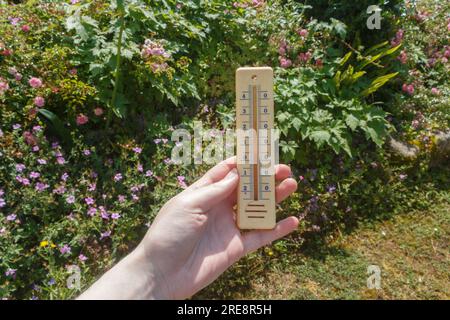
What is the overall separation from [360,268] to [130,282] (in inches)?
68.2

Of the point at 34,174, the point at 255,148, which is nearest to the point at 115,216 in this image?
the point at 34,174

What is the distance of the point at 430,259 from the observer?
2832mm

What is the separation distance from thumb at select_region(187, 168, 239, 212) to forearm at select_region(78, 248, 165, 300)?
1.02 feet

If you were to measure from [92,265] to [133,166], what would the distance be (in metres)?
0.73

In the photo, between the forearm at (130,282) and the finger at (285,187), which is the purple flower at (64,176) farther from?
the finger at (285,187)

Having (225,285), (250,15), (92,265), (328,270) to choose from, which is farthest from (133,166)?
(250,15)

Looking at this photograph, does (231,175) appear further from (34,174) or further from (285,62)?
(285,62)

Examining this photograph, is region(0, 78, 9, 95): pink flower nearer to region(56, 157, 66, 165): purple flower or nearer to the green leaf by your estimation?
the green leaf

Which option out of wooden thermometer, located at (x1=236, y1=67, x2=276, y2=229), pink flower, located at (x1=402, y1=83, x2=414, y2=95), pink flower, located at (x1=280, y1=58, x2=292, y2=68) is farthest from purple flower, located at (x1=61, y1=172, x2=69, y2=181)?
pink flower, located at (x1=402, y1=83, x2=414, y2=95)

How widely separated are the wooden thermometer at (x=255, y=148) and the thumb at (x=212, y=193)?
8 centimetres

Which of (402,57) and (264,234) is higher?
(402,57)

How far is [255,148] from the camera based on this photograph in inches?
70.1

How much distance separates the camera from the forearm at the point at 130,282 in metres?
1.56
